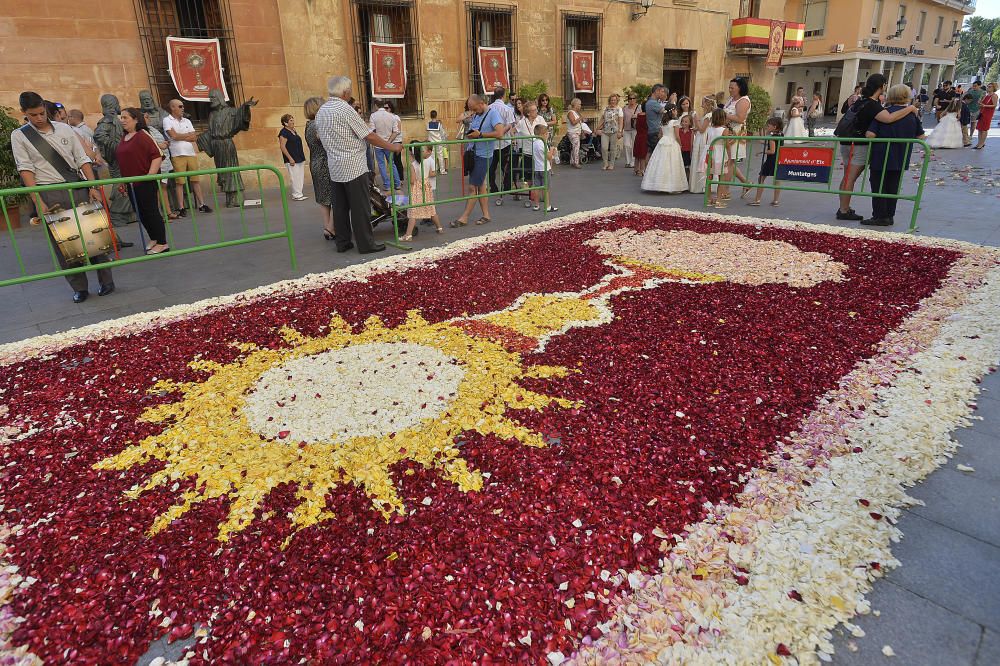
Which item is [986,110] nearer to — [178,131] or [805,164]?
[805,164]

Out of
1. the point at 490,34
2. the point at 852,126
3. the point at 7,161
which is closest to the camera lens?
the point at 852,126

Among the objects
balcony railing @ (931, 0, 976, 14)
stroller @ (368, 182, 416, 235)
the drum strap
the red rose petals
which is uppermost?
balcony railing @ (931, 0, 976, 14)

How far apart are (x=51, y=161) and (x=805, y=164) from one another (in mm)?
9206

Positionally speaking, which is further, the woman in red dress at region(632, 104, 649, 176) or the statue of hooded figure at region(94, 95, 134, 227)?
the woman in red dress at region(632, 104, 649, 176)

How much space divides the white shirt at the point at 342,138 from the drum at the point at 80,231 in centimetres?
243

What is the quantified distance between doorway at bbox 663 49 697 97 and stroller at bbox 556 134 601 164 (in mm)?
6639

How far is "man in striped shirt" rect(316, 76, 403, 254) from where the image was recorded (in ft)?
22.7

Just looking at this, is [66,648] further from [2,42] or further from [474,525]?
[2,42]

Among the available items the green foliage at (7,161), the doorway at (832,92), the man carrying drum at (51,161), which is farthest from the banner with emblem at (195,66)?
the doorway at (832,92)

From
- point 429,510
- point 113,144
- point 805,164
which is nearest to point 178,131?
point 113,144

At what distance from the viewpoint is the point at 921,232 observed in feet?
25.0

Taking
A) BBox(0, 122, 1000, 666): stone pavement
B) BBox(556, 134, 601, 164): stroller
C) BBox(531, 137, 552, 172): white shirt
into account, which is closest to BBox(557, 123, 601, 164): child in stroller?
BBox(556, 134, 601, 164): stroller

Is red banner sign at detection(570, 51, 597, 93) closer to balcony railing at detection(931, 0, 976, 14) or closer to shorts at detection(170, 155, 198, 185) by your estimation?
shorts at detection(170, 155, 198, 185)

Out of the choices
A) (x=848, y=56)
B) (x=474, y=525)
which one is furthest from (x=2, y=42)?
(x=848, y=56)
